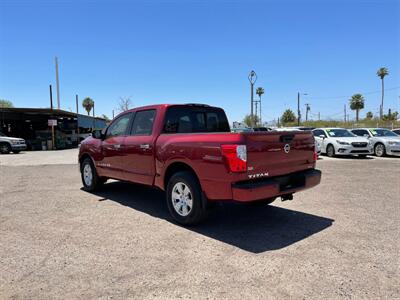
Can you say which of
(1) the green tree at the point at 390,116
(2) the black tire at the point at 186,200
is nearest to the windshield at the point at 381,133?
(2) the black tire at the point at 186,200

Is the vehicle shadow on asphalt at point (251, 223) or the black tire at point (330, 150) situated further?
the black tire at point (330, 150)

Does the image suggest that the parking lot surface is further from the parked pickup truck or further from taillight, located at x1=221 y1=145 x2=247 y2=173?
taillight, located at x1=221 y1=145 x2=247 y2=173

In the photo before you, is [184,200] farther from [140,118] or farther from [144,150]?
[140,118]

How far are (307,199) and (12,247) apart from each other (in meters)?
5.62

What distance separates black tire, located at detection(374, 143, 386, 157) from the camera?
18.1 meters

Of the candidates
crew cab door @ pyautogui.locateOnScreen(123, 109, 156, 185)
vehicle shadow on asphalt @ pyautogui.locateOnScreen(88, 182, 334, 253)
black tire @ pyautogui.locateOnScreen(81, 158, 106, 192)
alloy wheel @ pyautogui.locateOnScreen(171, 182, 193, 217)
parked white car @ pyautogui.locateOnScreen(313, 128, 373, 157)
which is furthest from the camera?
parked white car @ pyautogui.locateOnScreen(313, 128, 373, 157)

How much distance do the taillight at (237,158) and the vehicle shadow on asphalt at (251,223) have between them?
1.04 m

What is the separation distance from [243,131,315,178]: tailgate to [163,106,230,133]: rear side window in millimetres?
1910

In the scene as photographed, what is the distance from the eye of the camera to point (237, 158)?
14.5 ft

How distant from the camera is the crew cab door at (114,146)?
22.9 feet

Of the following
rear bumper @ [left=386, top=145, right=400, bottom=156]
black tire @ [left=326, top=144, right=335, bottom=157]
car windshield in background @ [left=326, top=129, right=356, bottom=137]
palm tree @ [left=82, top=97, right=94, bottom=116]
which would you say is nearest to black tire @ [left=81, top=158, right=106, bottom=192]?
black tire @ [left=326, top=144, right=335, bottom=157]

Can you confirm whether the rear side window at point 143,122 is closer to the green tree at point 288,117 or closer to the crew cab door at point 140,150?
the crew cab door at point 140,150

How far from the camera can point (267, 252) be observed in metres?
4.29

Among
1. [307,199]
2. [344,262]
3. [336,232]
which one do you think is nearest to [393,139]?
[307,199]
